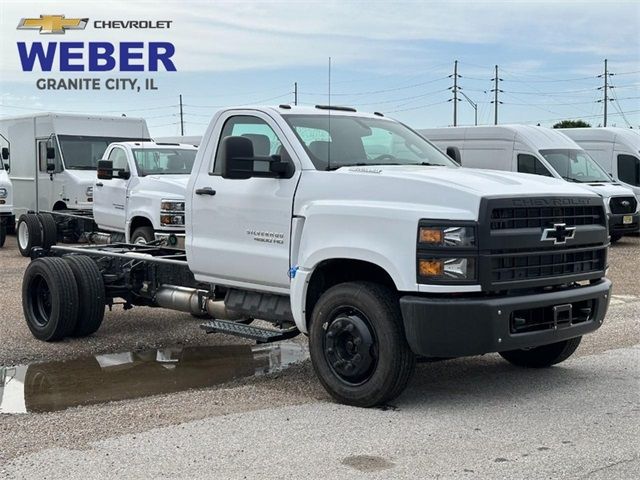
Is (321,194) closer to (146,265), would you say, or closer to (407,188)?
(407,188)

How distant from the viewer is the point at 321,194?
6516mm

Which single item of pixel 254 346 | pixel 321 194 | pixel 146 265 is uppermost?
pixel 321 194

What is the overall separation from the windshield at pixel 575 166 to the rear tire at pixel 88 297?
42.3 ft

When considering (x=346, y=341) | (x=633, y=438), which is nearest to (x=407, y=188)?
(x=346, y=341)

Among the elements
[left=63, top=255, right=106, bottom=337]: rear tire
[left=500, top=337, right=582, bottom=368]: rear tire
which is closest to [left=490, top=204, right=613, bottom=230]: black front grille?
[left=500, top=337, right=582, bottom=368]: rear tire

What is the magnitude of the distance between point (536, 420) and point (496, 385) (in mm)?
1046

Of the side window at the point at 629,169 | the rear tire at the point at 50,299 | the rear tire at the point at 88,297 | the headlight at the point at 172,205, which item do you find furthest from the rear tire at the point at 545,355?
the side window at the point at 629,169

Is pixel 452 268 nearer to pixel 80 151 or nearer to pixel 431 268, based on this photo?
pixel 431 268

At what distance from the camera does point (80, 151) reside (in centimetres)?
1853

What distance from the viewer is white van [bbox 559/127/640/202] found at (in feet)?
69.7

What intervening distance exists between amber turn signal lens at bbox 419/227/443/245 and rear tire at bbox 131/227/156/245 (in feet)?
29.3

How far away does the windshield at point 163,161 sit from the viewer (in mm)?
15000

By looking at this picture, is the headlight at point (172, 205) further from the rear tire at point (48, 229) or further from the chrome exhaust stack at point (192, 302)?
the chrome exhaust stack at point (192, 302)

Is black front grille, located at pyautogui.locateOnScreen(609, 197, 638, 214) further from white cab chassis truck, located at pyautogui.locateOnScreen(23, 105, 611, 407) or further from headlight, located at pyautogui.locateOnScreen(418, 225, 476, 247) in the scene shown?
headlight, located at pyautogui.locateOnScreen(418, 225, 476, 247)
